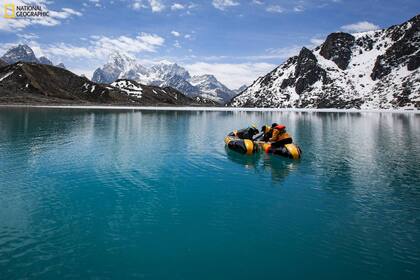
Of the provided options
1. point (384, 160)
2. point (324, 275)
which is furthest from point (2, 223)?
point (384, 160)

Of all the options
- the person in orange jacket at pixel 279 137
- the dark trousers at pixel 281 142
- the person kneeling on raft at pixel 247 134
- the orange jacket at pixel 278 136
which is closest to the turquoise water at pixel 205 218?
the dark trousers at pixel 281 142

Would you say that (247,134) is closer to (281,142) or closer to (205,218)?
(281,142)

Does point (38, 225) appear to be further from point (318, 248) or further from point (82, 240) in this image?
point (318, 248)

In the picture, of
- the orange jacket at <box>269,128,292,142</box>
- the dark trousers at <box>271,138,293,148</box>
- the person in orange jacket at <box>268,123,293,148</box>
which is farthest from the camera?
the orange jacket at <box>269,128,292,142</box>

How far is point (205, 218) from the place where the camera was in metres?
20.8

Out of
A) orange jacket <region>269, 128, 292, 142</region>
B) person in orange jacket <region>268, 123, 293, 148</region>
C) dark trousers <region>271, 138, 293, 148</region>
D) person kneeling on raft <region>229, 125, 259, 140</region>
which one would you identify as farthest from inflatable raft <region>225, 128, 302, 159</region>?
person kneeling on raft <region>229, 125, 259, 140</region>

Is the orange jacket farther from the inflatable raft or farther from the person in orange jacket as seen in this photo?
the inflatable raft

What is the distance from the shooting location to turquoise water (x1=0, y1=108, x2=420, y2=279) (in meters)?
15.0

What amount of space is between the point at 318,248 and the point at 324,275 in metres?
2.59

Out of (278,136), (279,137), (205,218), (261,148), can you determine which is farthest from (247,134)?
(205,218)

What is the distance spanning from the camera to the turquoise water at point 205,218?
14969mm

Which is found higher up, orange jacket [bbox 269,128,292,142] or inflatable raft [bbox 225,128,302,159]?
orange jacket [bbox 269,128,292,142]

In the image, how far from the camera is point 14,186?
26.4 m

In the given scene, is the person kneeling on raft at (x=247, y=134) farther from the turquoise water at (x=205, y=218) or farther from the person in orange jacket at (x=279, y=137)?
the turquoise water at (x=205, y=218)
